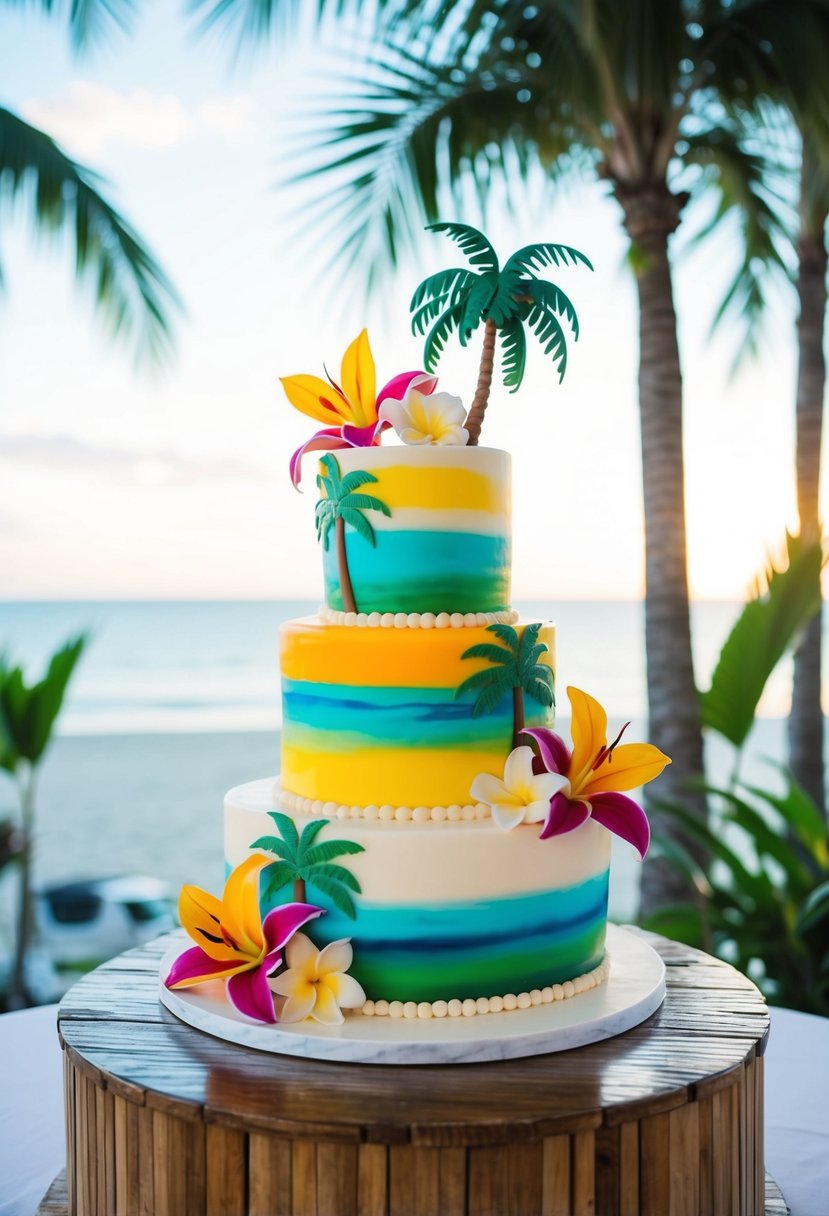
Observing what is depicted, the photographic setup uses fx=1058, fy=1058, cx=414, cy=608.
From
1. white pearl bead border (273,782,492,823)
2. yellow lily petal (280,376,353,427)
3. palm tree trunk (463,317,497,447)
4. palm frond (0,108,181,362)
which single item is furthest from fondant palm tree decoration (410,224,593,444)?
palm frond (0,108,181,362)

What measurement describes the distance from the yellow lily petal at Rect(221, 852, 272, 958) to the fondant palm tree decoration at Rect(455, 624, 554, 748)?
50cm

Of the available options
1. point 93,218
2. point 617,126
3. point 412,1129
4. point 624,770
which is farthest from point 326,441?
point 93,218

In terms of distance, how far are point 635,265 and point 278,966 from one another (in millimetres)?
3572

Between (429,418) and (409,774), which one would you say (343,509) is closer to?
(429,418)

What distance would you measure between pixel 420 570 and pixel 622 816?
0.61 m

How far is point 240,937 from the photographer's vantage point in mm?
2000

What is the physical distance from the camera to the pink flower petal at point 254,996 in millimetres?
1883

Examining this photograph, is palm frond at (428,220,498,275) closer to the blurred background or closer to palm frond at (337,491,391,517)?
the blurred background

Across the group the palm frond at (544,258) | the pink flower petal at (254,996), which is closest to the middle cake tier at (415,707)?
the pink flower petal at (254,996)

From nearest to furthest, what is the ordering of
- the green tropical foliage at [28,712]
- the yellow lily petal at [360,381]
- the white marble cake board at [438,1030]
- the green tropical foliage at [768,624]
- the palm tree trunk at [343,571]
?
the white marble cake board at [438,1030] → the palm tree trunk at [343,571] → the yellow lily petal at [360,381] → the green tropical foliage at [768,624] → the green tropical foliage at [28,712]

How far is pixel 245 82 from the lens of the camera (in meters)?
4.31

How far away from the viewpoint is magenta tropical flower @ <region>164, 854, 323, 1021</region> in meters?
1.91

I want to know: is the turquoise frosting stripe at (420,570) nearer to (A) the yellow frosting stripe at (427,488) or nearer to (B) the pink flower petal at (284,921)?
(A) the yellow frosting stripe at (427,488)

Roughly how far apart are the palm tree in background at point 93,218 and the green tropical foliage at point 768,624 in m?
3.31
